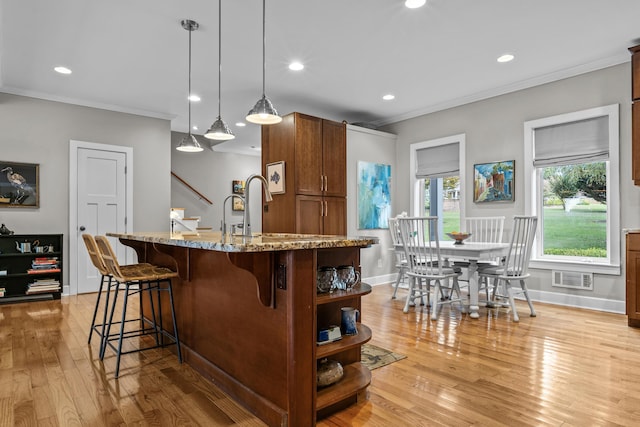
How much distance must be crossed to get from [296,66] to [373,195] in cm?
253

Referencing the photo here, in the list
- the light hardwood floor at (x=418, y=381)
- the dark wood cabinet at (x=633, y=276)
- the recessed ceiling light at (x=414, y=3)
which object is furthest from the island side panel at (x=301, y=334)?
the dark wood cabinet at (x=633, y=276)

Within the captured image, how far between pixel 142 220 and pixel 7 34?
9.62 feet

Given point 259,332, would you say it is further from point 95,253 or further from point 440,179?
point 440,179

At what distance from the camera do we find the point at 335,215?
5398mm

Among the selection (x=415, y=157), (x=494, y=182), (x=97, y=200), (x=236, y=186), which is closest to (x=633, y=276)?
(x=494, y=182)

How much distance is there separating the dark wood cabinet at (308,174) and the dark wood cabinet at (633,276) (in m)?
3.23

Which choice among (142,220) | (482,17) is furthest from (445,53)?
(142,220)

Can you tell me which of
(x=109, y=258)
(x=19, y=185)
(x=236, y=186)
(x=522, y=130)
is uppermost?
(x=522, y=130)

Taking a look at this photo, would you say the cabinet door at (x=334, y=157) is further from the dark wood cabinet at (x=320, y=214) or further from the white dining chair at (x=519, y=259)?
the white dining chair at (x=519, y=259)

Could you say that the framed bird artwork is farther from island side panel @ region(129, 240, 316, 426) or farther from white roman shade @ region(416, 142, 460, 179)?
white roman shade @ region(416, 142, 460, 179)

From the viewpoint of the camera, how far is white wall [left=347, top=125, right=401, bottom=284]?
5699mm

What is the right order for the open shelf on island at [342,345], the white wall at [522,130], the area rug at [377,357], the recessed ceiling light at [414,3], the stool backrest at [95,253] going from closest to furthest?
the open shelf on island at [342,345] → the area rug at [377,357] → the stool backrest at [95,253] → the recessed ceiling light at [414,3] → the white wall at [522,130]

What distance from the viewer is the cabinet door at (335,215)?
527cm

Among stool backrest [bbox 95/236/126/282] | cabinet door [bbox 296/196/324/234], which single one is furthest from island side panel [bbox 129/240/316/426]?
cabinet door [bbox 296/196/324/234]
